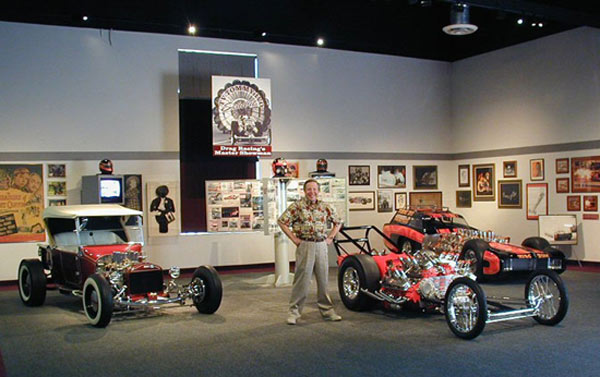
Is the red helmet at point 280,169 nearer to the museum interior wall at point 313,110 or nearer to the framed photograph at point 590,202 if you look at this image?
the museum interior wall at point 313,110

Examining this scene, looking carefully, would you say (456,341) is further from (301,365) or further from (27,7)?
(27,7)

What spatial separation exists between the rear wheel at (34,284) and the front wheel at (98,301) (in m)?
1.60

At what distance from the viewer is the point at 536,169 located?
1368 centimetres

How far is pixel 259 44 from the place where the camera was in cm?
1360

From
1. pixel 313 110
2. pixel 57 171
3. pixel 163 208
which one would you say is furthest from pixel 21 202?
pixel 313 110

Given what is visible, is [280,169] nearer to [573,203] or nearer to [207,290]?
[207,290]

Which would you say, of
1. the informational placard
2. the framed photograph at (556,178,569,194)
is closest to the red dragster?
the informational placard

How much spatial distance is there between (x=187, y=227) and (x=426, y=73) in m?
6.93

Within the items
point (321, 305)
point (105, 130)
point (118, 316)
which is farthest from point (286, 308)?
point (105, 130)

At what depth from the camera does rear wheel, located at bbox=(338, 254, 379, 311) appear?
823cm

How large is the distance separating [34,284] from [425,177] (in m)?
9.39

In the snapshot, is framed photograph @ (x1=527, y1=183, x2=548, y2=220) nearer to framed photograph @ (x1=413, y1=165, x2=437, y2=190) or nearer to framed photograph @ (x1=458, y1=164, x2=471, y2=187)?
framed photograph @ (x1=458, y1=164, x2=471, y2=187)

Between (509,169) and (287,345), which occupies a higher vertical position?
(509,169)

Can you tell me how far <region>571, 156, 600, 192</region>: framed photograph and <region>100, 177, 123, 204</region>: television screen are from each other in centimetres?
887
